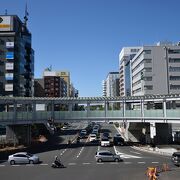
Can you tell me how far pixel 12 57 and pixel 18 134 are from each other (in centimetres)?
4841

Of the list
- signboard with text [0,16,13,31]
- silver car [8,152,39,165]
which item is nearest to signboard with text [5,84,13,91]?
signboard with text [0,16,13,31]

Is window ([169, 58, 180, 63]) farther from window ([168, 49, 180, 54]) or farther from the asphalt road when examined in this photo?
the asphalt road

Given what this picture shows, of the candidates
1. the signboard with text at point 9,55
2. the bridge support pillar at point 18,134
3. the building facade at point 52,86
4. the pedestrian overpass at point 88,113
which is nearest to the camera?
the pedestrian overpass at point 88,113

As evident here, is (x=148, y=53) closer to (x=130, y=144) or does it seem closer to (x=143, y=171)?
(x=130, y=144)

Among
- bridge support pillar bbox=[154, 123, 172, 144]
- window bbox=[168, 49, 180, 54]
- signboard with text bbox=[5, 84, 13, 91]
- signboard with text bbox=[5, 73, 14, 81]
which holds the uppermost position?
window bbox=[168, 49, 180, 54]

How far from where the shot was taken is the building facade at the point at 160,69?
98.9 m

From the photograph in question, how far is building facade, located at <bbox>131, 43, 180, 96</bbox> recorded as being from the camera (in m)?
98.9

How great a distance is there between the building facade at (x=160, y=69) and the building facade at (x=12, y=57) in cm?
3987

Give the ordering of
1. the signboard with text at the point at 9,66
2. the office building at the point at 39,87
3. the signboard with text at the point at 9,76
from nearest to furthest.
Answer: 1. the signboard with text at the point at 9,76
2. the signboard with text at the point at 9,66
3. the office building at the point at 39,87

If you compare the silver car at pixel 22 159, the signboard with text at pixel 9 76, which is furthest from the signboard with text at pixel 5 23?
the silver car at pixel 22 159

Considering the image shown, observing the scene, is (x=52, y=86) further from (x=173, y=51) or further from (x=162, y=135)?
(x=162, y=135)

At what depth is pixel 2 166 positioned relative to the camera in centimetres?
3662

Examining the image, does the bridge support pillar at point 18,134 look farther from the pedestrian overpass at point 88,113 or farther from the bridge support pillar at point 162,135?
the bridge support pillar at point 162,135

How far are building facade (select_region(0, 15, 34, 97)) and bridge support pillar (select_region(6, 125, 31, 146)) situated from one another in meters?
41.4
